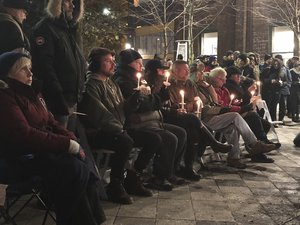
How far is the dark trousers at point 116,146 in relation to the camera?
4.89 metres

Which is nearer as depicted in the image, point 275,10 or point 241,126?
point 241,126

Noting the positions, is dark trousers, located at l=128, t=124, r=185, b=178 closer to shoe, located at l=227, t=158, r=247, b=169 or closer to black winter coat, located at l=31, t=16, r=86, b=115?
black winter coat, located at l=31, t=16, r=86, b=115

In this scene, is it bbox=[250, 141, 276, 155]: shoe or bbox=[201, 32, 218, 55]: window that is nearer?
bbox=[250, 141, 276, 155]: shoe

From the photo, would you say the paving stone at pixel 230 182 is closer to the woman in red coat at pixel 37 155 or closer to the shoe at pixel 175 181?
the shoe at pixel 175 181

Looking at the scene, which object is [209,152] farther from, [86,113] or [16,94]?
[16,94]

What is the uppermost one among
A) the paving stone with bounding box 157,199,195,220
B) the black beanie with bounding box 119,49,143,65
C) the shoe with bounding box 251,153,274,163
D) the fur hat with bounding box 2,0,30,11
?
the fur hat with bounding box 2,0,30,11

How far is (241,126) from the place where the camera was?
699 centimetres

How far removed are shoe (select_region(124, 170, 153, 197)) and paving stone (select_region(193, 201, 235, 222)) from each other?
0.63m

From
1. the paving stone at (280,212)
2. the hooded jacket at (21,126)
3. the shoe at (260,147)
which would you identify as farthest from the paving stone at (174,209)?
the shoe at (260,147)

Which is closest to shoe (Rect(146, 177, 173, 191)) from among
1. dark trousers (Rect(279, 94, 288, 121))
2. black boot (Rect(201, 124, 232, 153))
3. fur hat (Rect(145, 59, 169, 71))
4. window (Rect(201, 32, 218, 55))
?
black boot (Rect(201, 124, 232, 153))

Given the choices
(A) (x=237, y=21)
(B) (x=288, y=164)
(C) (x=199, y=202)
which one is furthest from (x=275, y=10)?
(C) (x=199, y=202)

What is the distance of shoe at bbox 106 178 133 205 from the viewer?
4.92m

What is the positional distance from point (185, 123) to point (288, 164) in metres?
2.40

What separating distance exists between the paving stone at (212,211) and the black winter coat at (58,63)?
6.10 feet
